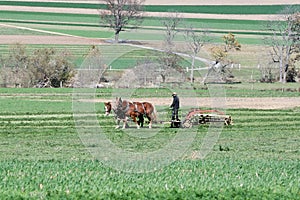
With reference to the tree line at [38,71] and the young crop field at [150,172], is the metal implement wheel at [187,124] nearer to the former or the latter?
the young crop field at [150,172]

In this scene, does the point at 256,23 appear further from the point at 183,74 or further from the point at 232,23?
the point at 183,74

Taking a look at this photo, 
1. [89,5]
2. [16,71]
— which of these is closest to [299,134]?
[16,71]

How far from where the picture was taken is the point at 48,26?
10519 centimetres

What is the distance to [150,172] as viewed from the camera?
20.2m

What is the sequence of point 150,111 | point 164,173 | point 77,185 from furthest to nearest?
1. point 150,111
2. point 164,173
3. point 77,185

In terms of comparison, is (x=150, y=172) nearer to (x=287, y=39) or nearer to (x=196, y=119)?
(x=196, y=119)

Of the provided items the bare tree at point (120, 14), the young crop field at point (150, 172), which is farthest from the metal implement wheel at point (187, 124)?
the bare tree at point (120, 14)

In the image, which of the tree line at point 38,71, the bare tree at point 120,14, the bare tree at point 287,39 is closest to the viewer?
the tree line at point 38,71

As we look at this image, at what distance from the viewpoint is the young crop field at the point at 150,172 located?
52.3ft

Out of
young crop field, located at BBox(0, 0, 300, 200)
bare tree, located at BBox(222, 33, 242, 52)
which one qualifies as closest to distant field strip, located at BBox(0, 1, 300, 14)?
bare tree, located at BBox(222, 33, 242, 52)

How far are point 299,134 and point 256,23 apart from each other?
257ft

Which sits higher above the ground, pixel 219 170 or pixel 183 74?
pixel 183 74

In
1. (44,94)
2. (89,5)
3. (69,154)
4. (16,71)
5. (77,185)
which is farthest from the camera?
(89,5)

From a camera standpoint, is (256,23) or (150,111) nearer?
(150,111)
